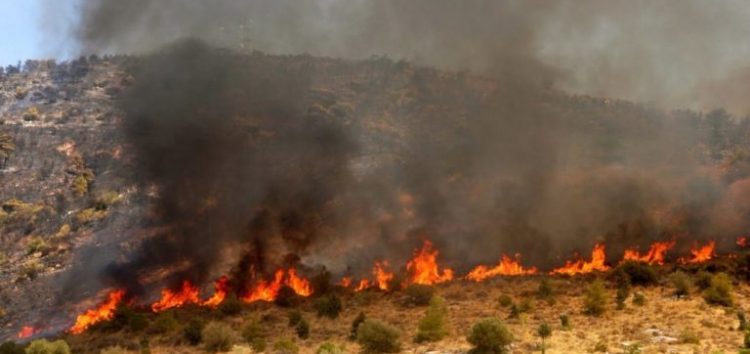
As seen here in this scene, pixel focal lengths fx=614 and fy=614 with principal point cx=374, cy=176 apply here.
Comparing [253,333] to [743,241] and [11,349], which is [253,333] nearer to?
[11,349]

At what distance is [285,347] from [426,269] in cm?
1346

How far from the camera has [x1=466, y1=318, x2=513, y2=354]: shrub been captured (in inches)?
862

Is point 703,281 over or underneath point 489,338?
over

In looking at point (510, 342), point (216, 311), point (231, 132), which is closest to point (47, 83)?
point (231, 132)

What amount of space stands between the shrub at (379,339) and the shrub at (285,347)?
2.66 metres

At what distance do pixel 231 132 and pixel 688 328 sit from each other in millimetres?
39236

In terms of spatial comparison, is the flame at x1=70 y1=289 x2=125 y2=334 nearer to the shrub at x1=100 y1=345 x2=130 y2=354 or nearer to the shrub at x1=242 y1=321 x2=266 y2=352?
the shrub at x1=100 y1=345 x2=130 y2=354

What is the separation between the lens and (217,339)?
2567 centimetres

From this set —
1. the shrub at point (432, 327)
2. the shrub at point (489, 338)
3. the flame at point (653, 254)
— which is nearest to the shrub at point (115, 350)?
the shrub at point (432, 327)

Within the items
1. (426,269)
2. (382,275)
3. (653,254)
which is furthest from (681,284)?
(382,275)

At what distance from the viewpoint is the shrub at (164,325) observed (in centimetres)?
2795

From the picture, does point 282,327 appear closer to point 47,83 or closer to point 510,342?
point 510,342

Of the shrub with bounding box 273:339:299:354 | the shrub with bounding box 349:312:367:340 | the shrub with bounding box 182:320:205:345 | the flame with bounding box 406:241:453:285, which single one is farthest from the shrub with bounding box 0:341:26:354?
the flame with bounding box 406:241:453:285

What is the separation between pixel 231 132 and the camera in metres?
52.8
